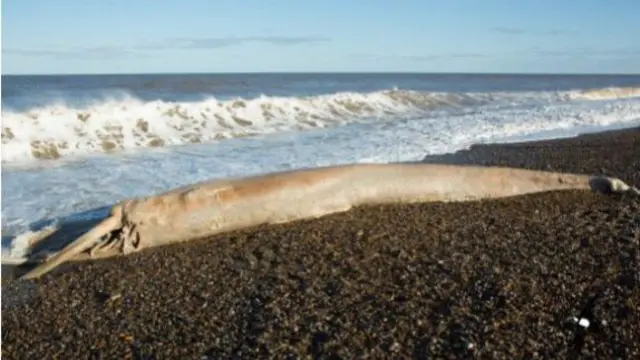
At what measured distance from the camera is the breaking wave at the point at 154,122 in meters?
Result: 12.7

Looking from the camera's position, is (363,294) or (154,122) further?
(154,122)

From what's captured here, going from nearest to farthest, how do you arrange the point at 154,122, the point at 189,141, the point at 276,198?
the point at 276,198 → the point at 189,141 → the point at 154,122

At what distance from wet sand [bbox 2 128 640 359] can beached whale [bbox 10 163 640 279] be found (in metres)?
0.17

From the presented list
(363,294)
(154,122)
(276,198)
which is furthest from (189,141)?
(363,294)

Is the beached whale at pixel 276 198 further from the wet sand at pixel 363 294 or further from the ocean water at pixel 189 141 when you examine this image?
the ocean water at pixel 189 141

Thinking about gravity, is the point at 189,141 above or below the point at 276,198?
below

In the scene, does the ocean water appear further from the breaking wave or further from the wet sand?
the wet sand

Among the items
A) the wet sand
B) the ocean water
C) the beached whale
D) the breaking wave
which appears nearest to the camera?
the wet sand

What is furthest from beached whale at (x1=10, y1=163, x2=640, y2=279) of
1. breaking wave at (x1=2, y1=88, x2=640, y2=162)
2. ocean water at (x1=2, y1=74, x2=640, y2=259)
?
breaking wave at (x1=2, y1=88, x2=640, y2=162)

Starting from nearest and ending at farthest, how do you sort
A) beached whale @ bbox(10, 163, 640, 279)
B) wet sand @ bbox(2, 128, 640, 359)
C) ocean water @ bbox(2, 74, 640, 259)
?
wet sand @ bbox(2, 128, 640, 359) → beached whale @ bbox(10, 163, 640, 279) → ocean water @ bbox(2, 74, 640, 259)

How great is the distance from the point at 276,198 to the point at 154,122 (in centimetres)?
1028

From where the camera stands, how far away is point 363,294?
4.09 metres

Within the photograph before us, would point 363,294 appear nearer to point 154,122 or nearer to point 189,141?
point 189,141

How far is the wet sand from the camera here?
3441 millimetres
